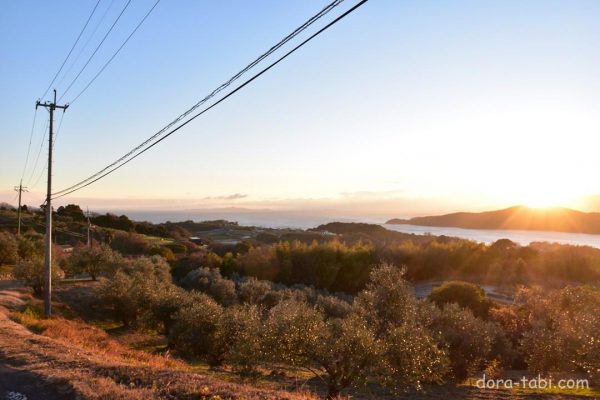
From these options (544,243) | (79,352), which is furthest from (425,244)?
(79,352)

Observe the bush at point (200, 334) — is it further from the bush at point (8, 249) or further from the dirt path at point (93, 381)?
the bush at point (8, 249)

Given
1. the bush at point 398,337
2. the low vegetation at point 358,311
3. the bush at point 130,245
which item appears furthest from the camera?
the bush at point 130,245

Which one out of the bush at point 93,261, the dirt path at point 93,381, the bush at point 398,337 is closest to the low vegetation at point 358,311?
the bush at point 398,337

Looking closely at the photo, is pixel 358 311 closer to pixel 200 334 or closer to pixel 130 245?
pixel 200 334

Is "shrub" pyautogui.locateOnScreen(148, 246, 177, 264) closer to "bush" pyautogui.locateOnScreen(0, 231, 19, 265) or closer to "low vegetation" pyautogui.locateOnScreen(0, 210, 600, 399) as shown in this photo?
"low vegetation" pyautogui.locateOnScreen(0, 210, 600, 399)

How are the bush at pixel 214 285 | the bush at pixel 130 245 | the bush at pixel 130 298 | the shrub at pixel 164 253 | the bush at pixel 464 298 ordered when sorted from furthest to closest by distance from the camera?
1. the bush at pixel 130 245
2. the shrub at pixel 164 253
3. the bush at pixel 214 285
4. the bush at pixel 464 298
5. the bush at pixel 130 298

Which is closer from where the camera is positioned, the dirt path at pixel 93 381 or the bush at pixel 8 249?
the dirt path at pixel 93 381

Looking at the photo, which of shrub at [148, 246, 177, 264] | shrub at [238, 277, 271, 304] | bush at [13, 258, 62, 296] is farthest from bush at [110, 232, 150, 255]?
bush at [13, 258, 62, 296]

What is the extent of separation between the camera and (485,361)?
32.9 meters

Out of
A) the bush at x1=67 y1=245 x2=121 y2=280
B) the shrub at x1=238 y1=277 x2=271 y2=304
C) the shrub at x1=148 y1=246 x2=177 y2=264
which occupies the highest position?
the bush at x1=67 y1=245 x2=121 y2=280

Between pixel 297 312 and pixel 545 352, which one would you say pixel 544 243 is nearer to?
pixel 545 352

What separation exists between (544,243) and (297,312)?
270ft

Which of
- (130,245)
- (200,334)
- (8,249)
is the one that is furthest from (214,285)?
(130,245)

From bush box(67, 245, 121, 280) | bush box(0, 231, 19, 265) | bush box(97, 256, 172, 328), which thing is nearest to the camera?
bush box(97, 256, 172, 328)
